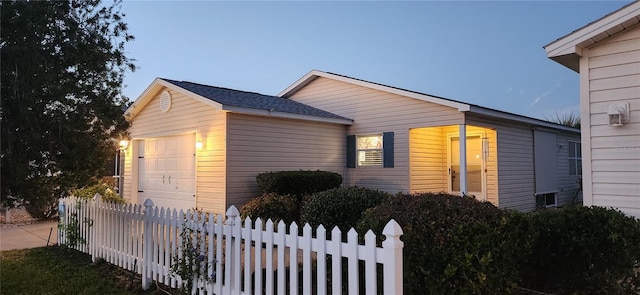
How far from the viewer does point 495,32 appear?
2497cm

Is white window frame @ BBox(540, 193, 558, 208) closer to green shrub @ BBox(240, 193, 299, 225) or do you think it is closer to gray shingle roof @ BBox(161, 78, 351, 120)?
gray shingle roof @ BBox(161, 78, 351, 120)

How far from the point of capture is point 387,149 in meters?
11.5

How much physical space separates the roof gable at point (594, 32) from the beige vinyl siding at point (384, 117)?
424cm

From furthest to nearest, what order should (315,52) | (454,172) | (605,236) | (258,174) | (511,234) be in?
(315,52)
(454,172)
(258,174)
(605,236)
(511,234)

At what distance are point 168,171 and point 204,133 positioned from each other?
2195 mm

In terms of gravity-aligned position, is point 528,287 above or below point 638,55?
below

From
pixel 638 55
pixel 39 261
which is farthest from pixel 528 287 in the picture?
pixel 39 261

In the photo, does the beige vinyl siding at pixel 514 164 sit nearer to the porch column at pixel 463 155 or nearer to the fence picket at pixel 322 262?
the porch column at pixel 463 155

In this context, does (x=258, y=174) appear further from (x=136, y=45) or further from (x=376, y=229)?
(x=376, y=229)

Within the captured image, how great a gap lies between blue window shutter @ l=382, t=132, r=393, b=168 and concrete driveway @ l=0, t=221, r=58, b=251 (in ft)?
26.2

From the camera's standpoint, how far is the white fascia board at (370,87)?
33.0 feet

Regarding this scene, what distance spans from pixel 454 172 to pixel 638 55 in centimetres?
804

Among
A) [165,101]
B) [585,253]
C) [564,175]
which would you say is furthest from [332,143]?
[564,175]

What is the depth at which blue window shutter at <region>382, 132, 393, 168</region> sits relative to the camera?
11430mm
